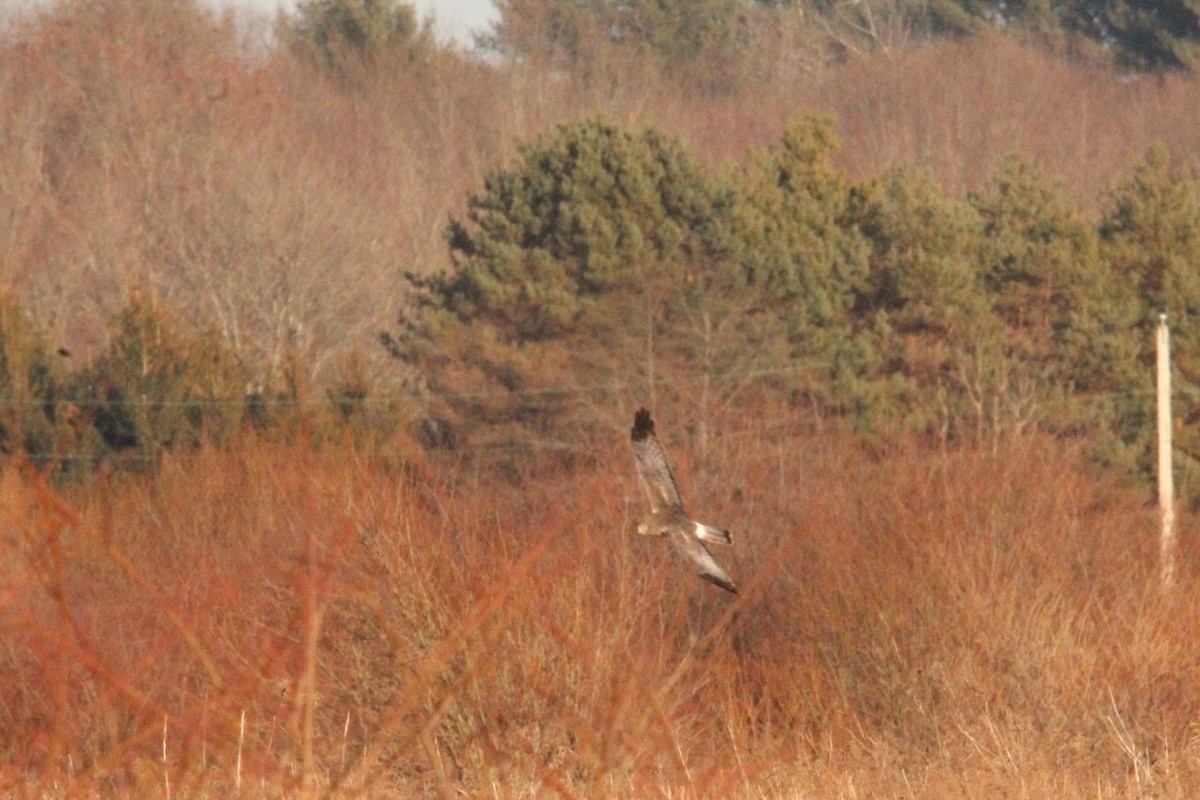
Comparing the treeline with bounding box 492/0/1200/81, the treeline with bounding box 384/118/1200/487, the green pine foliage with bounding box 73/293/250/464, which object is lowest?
the green pine foliage with bounding box 73/293/250/464

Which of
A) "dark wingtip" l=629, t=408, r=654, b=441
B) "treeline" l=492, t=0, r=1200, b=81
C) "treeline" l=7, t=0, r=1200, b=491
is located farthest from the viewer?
"treeline" l=492, t=0, r=1200, b=81

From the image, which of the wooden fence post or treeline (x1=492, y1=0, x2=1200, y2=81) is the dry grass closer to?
the wooden fence post

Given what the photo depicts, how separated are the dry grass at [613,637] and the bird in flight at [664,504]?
164 millimetres

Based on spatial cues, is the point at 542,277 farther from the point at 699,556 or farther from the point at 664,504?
the point at 699,556

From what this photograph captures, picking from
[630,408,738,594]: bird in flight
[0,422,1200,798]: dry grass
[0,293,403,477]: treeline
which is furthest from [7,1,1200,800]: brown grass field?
[0,293,403,477]: treeline

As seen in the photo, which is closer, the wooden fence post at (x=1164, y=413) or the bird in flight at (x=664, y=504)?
the bird in flight at (x=664, y=504)

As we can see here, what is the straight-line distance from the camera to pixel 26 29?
843 inches

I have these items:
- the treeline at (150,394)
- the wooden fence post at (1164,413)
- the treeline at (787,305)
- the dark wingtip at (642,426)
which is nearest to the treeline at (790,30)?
the treeline at (787,305)

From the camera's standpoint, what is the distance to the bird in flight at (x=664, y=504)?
400cm

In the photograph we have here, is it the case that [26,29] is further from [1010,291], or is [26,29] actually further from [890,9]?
[890,9]

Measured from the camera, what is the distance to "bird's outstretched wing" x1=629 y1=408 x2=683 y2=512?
13.2 ft

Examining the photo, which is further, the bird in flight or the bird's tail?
the bird in flight

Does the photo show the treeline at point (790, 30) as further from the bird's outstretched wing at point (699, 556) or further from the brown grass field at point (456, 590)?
the bird's outstretched wing at point (699, 556)

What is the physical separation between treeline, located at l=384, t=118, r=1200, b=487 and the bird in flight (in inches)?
569
